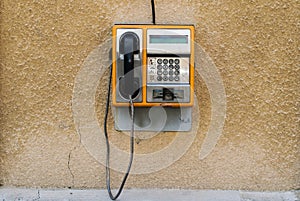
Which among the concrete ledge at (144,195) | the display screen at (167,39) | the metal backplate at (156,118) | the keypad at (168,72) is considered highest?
the display screen at (167,39)

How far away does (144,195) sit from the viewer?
1175mm

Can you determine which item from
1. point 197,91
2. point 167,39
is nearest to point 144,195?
point 197,91

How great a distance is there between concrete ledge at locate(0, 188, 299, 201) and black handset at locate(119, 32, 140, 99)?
12.0 inches

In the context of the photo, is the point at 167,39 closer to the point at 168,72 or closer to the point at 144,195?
the point at 168,72

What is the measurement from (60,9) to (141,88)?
333 mm

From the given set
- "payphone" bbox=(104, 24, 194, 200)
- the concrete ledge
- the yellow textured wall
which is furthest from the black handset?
the concrete ledge

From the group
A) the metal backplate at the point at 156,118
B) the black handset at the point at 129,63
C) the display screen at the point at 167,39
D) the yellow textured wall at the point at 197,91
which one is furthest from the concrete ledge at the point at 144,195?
the display screen at the point at 167,39

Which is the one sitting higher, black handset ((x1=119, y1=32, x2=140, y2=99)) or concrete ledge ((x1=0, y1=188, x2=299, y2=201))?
black handset ((x1=119, y1=32, x2=140, y2=99))

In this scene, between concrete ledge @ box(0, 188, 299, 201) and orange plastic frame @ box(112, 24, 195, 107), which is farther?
concrete ledge @ box(0, 188, 299, 201)

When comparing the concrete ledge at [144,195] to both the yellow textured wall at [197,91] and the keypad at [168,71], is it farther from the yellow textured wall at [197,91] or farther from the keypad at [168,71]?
the keypad at [168,71]

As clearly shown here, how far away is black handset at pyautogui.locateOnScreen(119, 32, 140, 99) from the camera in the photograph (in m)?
1.06

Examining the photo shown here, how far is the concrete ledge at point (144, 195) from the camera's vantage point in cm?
117

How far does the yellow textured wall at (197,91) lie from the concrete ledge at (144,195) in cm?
2

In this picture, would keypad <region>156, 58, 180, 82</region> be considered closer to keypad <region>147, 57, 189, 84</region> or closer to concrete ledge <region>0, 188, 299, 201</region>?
keypad <region>147, 57, 189, 84</region>
